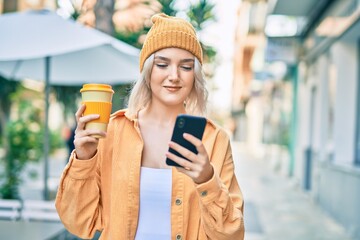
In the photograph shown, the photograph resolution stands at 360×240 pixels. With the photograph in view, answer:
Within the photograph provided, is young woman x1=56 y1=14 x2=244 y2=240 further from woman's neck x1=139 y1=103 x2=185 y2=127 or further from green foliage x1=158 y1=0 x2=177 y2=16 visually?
green foliage x1=158 y1=0 x2=177 y2=16

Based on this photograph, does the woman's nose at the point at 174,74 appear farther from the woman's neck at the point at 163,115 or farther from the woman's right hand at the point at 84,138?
the woman's right hand at the point at 84,138

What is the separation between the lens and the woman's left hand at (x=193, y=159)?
54.6 inches

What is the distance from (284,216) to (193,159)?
763cm

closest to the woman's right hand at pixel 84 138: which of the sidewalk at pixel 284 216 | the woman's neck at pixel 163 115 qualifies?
the woman's neck at pixel 163 115

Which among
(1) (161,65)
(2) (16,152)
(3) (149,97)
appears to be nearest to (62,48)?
(3) (149,97)

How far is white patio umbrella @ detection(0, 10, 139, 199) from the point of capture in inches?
172

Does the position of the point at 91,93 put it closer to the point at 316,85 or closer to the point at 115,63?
the point at 115,63

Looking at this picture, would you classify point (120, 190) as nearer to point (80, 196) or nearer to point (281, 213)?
point (80, 196)

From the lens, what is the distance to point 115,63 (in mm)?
5750

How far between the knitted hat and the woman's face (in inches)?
0.8

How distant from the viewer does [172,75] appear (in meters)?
1.74

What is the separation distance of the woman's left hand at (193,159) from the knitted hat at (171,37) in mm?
479

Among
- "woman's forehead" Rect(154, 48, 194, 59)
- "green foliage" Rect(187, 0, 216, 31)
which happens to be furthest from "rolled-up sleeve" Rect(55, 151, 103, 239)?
"green foliage" Rect(187, 0, 216, 31)

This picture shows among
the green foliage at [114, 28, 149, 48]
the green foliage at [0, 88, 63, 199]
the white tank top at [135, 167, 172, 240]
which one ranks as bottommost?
the green foliage at [0, 88, 63, 199]
